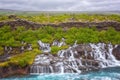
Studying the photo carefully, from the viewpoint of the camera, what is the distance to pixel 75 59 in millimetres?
70938

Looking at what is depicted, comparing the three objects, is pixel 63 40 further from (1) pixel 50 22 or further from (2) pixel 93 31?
(1) pixel 50 22

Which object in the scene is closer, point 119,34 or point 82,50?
point 82,50

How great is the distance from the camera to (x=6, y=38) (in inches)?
3302

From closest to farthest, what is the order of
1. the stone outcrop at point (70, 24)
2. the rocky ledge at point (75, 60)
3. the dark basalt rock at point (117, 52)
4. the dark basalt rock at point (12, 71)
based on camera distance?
the dark basalt rock at point (12, 71)
the rocky ledge at point (75, 60)
the dark basalt rock at point (117, 52)
the stone outcrop at point (70, 24)

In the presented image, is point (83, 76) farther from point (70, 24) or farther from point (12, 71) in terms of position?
point (70, 24)

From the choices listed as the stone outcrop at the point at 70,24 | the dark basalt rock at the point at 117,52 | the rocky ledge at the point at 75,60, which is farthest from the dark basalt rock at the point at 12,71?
the stone outcrop at the point at 70,24

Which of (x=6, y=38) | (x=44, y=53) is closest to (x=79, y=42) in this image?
(x=44, y=53)

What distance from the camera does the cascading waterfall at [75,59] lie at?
66750mm

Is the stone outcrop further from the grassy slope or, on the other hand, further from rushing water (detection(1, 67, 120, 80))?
rushing water (detection(1, 67, 120, 80))

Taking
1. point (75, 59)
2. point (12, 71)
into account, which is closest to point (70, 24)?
point (75, 59)

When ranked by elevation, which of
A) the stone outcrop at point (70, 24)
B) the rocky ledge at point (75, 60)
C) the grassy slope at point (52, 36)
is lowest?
the rocky ledge at point (75, 60)

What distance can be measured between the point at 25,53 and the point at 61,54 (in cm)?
854

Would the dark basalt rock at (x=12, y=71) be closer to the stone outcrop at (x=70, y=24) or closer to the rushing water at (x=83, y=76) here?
the rushing water at (x=83, y=76)

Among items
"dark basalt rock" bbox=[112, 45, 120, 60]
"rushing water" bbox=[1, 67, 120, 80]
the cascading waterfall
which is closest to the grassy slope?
the cascading waterfall
